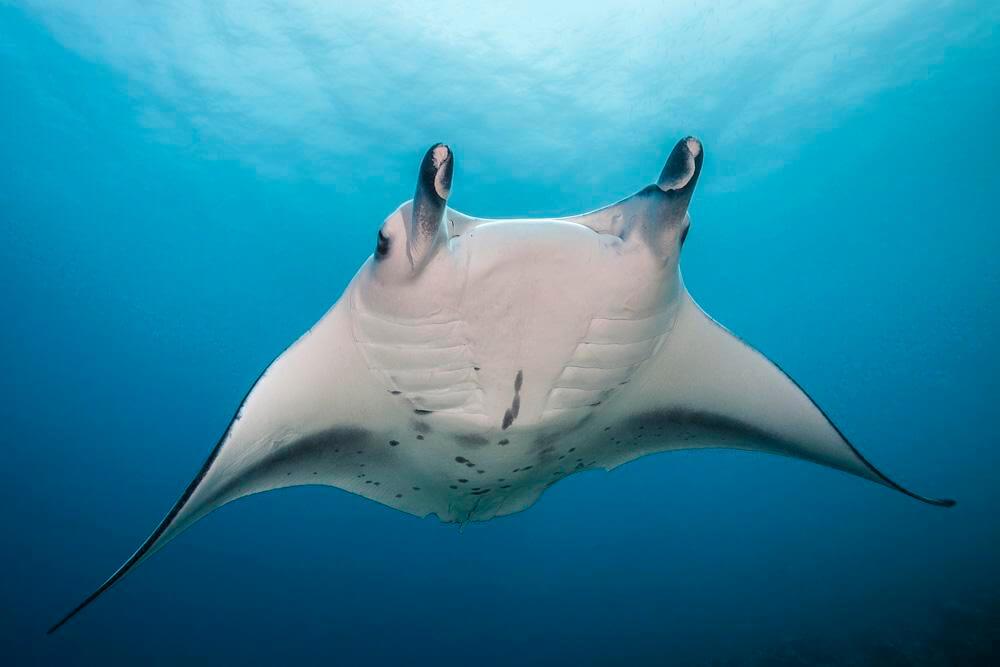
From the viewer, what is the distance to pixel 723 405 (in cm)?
Result: 238

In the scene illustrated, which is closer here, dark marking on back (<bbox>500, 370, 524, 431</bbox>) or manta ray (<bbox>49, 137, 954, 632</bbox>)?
manta ray (<bbox>49, 137, 954, 632</bbox>)

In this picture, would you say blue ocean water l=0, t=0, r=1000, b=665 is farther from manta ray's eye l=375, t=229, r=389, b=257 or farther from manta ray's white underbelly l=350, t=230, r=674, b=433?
manta ray's eye l=375, t=229, r=389, b=257

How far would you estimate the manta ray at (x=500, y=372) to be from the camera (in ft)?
5.11

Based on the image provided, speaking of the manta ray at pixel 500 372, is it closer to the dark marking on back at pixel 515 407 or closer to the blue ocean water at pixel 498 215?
the dark marking on back at pixel 515 407

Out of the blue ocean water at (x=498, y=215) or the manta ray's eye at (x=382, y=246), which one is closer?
the manta ray's eye at (x=382, y=246)

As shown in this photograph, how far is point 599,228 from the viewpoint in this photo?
70.1 inches

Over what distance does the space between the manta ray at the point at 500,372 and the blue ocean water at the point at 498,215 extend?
509 centimetres

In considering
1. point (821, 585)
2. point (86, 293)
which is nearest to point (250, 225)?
point (86, 293)

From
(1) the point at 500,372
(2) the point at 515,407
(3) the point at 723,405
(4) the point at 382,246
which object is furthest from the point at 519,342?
(3) the point at 723,405

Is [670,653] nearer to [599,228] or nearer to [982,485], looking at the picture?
[599,228]

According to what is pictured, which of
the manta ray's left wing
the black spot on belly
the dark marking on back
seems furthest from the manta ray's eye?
the black spot on belly

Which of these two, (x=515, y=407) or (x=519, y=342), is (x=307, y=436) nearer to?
(x=515, y=407)

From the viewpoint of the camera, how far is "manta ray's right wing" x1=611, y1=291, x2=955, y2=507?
2023mm

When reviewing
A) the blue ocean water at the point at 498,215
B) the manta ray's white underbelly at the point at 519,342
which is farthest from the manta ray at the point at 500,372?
the blue ocean water at the point at 498,215
